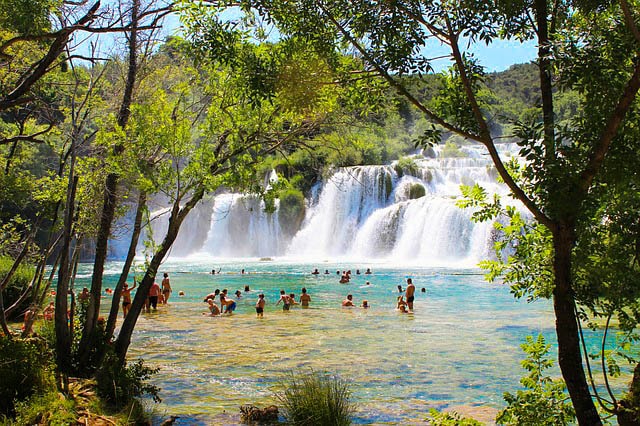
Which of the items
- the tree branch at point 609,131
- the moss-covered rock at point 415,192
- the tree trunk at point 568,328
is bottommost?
the tree trunk at point 568,328

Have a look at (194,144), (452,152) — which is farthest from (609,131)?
(452,152)

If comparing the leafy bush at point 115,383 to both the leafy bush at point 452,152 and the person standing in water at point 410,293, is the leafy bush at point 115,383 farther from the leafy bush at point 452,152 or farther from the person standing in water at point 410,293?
the leafy bush at point 452,152

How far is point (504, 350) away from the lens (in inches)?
523

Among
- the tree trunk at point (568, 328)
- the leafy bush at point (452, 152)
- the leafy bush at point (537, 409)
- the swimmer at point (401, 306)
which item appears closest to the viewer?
the tree trunk at point (568, 328)

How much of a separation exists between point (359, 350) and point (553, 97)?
9682mm

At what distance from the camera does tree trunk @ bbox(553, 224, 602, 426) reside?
13.6 feet

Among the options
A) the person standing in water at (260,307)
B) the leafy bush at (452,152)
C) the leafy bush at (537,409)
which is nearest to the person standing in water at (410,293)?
the person standing in water at (260,307)

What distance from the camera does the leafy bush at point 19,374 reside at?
6328 millimetres

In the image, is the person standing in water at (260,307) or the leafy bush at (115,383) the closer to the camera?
the leafy bush at (115,383)

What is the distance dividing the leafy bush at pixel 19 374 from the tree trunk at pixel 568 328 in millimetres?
5219

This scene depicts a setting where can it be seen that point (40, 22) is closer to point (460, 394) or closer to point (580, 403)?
point (580, 403)

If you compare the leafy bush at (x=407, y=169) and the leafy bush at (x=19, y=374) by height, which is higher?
the leafy bush at (x=407, y=169)

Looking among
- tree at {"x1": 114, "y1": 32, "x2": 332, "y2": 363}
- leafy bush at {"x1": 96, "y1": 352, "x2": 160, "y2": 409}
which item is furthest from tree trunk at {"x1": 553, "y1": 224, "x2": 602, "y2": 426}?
leafy bush at {"x1": 96, "y1": 352, "x2": 160, "y2": 409}

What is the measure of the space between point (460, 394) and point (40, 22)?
794cm
